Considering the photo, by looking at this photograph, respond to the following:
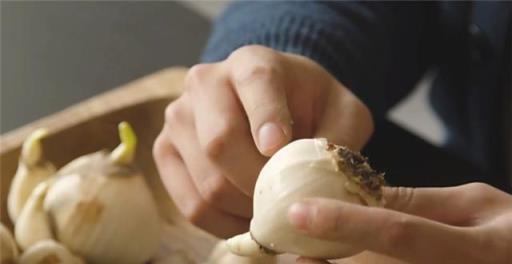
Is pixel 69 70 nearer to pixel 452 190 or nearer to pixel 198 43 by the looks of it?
pixel 198 43

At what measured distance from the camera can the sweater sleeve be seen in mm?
611

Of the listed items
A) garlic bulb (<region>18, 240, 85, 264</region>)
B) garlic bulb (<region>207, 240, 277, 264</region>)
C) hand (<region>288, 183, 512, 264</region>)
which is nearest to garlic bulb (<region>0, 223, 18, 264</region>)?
garlic bulb (<region>18, 240, 85, 264</region>)

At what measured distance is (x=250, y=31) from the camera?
0.62 metres

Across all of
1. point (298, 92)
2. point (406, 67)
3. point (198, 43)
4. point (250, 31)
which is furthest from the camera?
point (198, 43)

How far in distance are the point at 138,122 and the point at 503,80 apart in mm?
301

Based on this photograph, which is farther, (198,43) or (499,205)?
(198,43)

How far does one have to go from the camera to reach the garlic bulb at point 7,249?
0.47 m

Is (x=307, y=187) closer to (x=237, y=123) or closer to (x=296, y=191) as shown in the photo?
(x=296, y=191)

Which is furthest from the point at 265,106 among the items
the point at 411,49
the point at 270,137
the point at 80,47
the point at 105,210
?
the point at 80,47

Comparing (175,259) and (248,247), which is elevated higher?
(248,247)

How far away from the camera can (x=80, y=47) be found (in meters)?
0.86

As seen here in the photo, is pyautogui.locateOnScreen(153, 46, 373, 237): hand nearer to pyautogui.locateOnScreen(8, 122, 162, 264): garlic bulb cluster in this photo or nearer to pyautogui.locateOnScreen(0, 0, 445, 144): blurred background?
pyautogui.locateOnScreen(8, 122, 162, 264): garlic bulb cluster

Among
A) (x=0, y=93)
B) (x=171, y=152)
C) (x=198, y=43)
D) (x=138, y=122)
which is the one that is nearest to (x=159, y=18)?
(x=198, y=43)

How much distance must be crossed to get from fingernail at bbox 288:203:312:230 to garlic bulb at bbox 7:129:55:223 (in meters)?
0.27
